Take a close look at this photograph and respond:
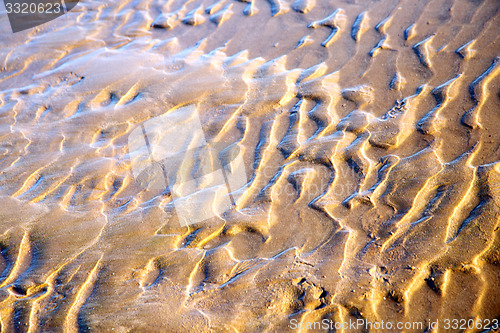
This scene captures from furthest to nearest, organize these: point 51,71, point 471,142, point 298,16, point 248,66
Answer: point 298,16 < point 51,71 < point 248,66 < point 471,142

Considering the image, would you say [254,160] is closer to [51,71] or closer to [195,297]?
[195,297]

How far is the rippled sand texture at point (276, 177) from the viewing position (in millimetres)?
2189

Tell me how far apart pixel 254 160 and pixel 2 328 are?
6.55 feet

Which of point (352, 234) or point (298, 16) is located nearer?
point (352, 234)

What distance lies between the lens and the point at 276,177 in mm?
2902

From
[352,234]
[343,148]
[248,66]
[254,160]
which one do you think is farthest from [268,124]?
[352,234]

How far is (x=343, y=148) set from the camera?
3.01 m

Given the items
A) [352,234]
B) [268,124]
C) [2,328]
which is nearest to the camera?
[2,328]

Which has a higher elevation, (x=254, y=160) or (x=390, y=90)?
(x=390, y=90)

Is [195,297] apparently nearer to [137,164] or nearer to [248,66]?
[137,164]

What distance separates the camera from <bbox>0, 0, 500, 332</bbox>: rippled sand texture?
2.19 m

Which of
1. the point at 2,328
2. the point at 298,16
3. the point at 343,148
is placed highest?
the point at 298,16

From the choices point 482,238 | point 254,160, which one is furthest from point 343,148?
point 482,238

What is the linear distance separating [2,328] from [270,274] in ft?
5.27
